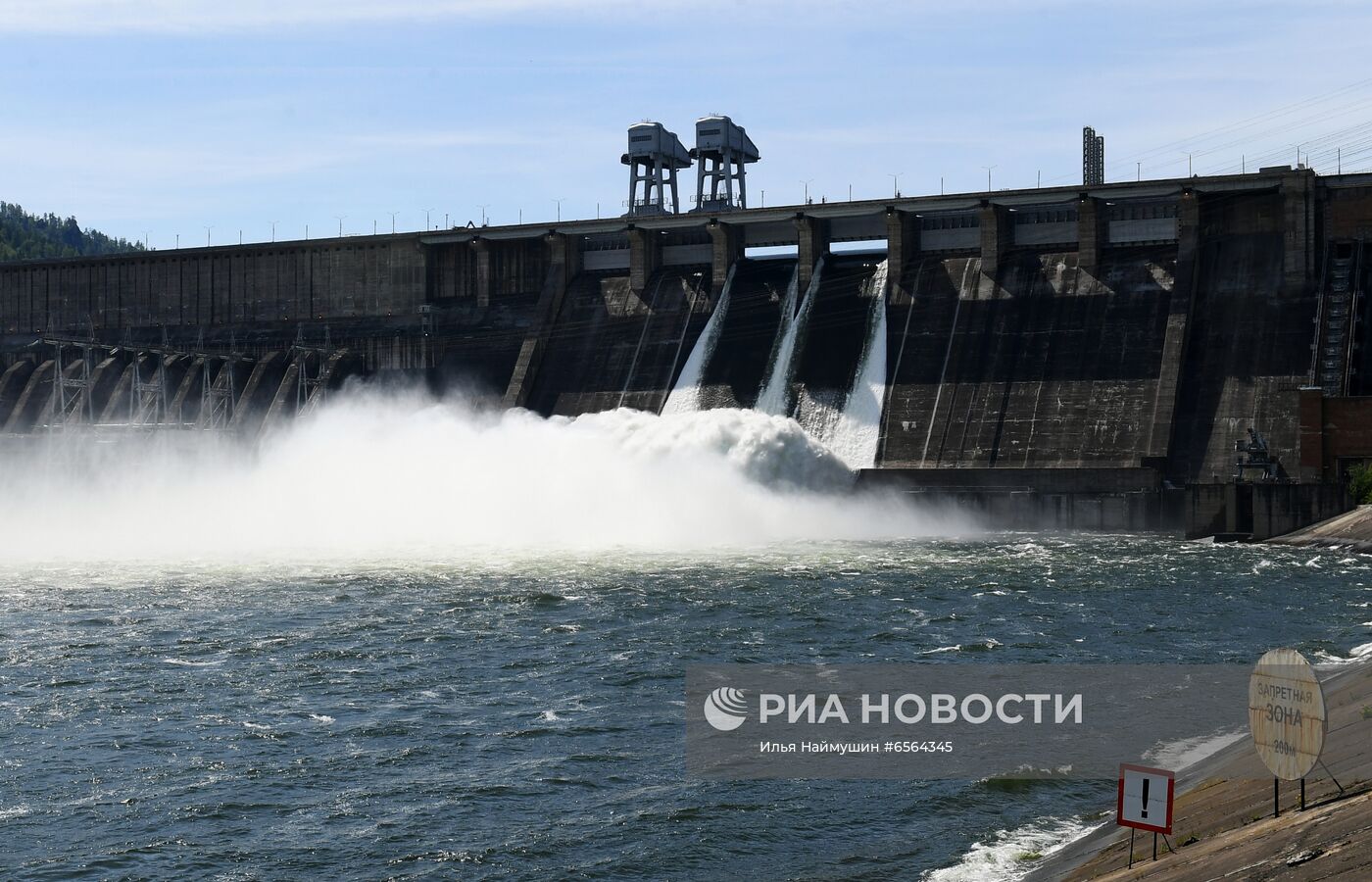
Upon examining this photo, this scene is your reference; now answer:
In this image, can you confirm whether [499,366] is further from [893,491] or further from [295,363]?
[893,491]

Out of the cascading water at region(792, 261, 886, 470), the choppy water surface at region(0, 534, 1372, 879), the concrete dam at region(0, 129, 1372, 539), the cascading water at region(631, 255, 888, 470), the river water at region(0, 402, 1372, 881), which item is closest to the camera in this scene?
the choppy water surface at region(0, 534, 1372, 879)

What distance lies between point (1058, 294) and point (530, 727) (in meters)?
46.2

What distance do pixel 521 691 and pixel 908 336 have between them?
42.5 meters

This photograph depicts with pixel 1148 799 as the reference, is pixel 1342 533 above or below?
above

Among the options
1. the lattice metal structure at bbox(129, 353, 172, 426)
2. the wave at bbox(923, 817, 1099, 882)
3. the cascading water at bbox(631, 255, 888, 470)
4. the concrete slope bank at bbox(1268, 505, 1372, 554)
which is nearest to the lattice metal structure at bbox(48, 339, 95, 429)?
the lattice metal structure at bbox(129, 353, 172, 426)

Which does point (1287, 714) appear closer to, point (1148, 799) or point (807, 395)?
point (1148, 799)

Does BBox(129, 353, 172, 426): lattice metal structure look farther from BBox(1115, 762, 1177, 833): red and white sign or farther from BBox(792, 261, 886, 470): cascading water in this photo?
BBox(1115, 762, 1177, 833): red and white sign

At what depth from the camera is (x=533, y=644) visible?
32.8 meters

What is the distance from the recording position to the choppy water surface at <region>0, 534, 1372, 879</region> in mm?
18578

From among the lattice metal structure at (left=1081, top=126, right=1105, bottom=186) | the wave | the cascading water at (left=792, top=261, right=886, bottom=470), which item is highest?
the lattice metal structure at (left=1081, top=126, right=1105, bottom=186)

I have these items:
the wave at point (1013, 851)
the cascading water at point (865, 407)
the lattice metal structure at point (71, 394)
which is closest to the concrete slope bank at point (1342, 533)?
the cascading water at point (865, 407)

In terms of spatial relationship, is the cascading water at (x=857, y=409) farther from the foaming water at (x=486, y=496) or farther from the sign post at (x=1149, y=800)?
the sign post at (x=1149, y=800)

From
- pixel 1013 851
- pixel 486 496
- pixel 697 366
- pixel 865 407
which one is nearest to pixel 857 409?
pixel 865 407

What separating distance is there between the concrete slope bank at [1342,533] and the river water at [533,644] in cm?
176
